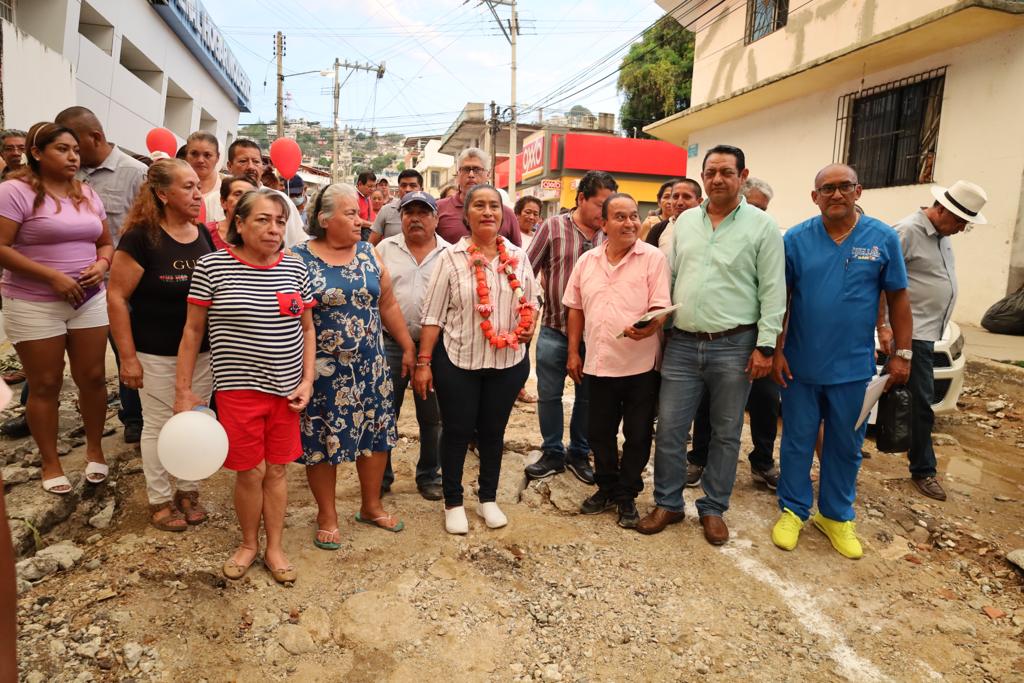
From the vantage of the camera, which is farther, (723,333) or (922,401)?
(922,401)

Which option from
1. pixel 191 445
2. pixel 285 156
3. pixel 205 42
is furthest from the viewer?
pixel 205 42

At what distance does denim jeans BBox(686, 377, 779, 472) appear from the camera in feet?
14.3

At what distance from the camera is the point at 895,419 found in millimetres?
3664

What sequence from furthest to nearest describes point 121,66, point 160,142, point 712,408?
1. point 121,66
2. point 160,142
3. point 712,408

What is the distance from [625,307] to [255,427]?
1977mm

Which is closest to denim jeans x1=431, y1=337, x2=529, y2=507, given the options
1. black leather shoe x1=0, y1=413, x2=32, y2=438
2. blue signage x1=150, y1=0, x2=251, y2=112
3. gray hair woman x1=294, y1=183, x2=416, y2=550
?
gray hair woman x1=294, y1=183, x2=416, y2=550

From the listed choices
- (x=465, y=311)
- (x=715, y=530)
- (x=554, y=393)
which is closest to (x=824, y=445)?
(x=715, y=530)

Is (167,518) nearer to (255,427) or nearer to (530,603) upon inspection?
(255,427)

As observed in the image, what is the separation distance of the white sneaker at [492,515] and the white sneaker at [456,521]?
117mm

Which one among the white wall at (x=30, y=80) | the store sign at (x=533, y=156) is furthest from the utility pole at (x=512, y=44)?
the white wall at (x=30, y=80)

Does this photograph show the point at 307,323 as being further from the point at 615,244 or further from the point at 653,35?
the point at 653,35

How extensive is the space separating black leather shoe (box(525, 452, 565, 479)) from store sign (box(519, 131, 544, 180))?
21.8m

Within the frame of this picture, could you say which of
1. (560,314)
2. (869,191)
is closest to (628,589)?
(560,314)

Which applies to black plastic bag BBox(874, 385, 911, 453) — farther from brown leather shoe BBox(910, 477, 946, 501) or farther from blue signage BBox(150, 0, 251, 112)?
blue signage BBox(150, 0, 251, 112)
